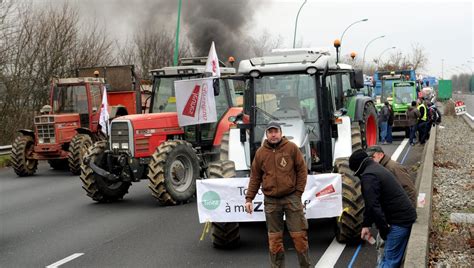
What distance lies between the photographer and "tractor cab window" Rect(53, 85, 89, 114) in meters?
18.9

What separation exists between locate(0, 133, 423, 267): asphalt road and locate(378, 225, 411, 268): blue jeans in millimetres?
1066

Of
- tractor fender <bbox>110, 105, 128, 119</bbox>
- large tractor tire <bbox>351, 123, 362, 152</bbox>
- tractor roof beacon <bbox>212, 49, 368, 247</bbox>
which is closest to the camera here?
tractor roof beacon <bbox>212, 49, 368, 247</bbox>

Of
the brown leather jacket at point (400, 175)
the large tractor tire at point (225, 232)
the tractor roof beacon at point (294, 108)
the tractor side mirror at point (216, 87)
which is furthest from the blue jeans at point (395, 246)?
the tractor side mirror at point (216, 87)

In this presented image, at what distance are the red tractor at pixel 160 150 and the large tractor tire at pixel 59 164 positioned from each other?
8.16 metres

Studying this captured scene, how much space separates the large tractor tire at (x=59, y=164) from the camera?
67.0ft

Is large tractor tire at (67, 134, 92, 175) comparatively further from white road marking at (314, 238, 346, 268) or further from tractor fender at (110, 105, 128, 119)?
white road marking at (314, 238, 346, 268)

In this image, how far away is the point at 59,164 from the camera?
20641mm

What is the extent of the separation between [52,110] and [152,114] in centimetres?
745

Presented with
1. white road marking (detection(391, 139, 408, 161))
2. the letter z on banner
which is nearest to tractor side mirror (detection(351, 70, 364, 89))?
the letter z on banner

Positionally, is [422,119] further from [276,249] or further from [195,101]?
[276,249]

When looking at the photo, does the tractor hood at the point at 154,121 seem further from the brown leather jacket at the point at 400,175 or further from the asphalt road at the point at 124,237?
the brown leather jacket at the point at 400,175

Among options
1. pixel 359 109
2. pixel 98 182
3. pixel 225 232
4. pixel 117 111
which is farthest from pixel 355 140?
pixel 117 111

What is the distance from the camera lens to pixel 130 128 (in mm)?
12258

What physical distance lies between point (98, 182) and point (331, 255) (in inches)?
250
